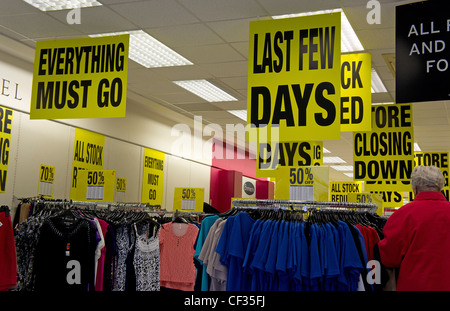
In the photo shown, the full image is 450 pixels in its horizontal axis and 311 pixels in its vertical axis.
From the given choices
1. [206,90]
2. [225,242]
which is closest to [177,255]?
[225,242]

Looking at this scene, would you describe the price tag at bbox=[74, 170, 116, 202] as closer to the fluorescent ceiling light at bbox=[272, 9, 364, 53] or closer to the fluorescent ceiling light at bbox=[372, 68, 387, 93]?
the fluorescent ceiling light at bbox=[272, 9, 364, 53]

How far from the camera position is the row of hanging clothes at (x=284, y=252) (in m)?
2.98

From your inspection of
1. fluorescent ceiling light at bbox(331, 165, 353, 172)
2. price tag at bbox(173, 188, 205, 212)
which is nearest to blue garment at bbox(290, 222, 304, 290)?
price tag at bbox(173, 188, 205, 212)

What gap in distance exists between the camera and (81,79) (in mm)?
5047

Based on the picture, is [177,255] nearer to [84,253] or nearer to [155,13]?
[84,253]

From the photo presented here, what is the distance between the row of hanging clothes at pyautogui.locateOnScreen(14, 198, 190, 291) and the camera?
→ 4176 millimetres

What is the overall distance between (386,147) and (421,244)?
457cm

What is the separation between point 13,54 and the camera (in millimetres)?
7129

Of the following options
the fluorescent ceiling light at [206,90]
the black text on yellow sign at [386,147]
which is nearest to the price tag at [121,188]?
the fluorescent ceiling light at [206,90]

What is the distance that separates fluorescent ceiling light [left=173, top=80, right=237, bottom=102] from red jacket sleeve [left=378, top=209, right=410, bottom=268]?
576cm

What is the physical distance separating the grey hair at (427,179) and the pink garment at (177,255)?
2644 millimetres
